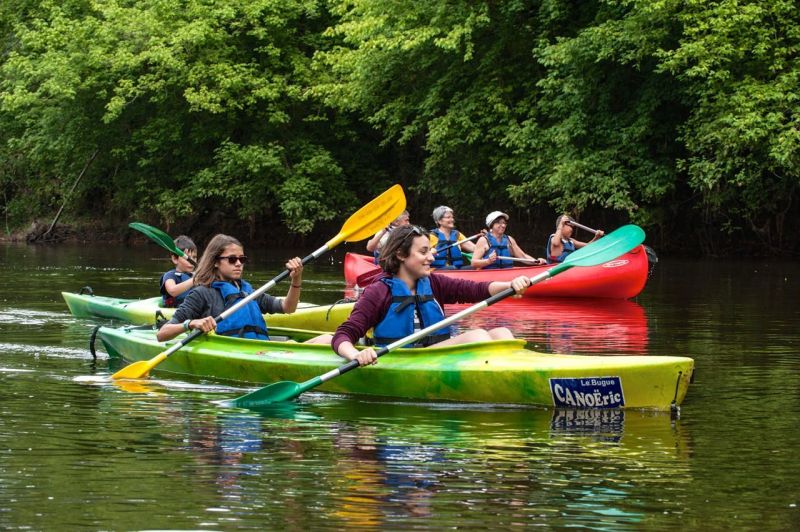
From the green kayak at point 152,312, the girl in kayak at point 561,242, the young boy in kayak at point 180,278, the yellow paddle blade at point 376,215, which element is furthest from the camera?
the girl in kayak at point 561,242

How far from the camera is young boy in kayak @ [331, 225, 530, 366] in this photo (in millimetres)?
7598

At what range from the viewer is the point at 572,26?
76.6 feet

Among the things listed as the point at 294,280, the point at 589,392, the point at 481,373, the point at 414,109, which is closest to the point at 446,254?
the point at 294,280

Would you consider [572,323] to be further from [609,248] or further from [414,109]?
[414,109]

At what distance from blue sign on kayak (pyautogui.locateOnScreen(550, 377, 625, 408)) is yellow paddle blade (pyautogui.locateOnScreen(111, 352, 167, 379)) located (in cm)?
285

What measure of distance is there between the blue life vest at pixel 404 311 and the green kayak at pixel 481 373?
5.5 inches

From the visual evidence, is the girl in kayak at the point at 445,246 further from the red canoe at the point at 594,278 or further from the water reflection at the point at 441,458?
the water reflection at the point at 441,458

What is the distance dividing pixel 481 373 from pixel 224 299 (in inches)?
84.7

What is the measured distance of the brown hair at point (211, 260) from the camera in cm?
859

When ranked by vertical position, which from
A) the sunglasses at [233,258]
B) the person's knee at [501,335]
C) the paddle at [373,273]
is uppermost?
the sunglasses at [233,258]

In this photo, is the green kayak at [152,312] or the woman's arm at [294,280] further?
the green kayak at [152,312]

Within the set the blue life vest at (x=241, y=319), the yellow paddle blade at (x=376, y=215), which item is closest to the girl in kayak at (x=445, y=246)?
the yellow paddle blade at (x=376, y=215)

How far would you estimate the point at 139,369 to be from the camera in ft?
29.1

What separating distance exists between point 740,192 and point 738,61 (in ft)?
9.50
